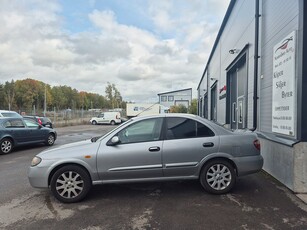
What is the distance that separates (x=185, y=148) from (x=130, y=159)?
1.08m

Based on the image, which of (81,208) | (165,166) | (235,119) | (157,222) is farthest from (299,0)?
(235,119)

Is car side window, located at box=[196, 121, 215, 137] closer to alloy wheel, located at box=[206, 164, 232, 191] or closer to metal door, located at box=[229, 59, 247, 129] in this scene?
alloy wheel, located at box=[206, 164, 232, 191]

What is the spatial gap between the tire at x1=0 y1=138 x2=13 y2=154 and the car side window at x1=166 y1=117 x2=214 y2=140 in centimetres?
840

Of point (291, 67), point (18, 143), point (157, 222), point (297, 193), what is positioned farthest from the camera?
point (18, 143)

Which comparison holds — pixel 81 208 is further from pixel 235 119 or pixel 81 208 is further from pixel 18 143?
pixel 235 119

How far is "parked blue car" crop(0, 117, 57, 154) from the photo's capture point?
1107 cm

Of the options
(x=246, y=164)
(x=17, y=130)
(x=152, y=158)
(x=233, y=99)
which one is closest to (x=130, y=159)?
(x=152, y=158)

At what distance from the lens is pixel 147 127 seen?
548cm

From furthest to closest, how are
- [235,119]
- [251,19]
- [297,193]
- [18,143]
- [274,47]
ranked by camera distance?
[235,119], [18,143], [251,19], [274,47], [297,193]

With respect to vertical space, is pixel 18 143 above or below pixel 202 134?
below

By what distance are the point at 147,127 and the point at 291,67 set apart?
133 inches

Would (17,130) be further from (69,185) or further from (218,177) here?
(218,177)

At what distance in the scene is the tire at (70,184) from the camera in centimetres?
503

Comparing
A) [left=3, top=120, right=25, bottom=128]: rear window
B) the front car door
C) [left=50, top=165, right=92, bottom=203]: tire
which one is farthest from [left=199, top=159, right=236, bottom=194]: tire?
[left=3, top=120, right=25, bottom=128]: rear window
